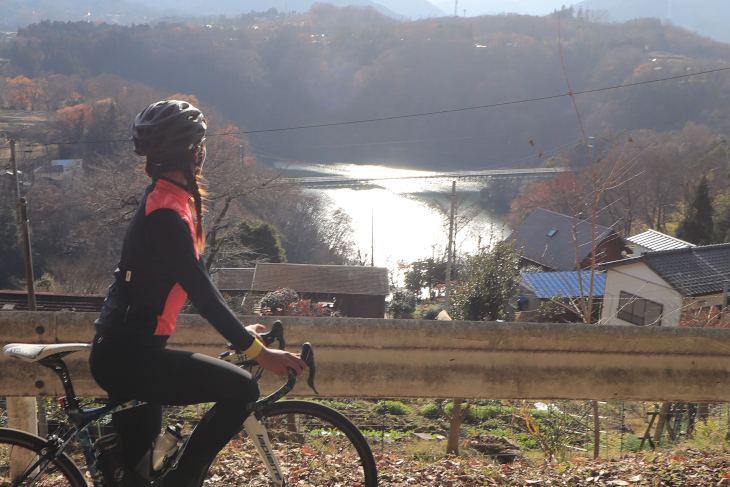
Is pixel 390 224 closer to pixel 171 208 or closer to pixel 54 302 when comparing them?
pixel 54 302

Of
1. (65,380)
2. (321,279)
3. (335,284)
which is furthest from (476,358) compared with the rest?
(321,279)

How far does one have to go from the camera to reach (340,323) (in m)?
2.61

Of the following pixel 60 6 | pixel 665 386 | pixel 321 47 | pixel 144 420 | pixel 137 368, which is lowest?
pixel 665 386

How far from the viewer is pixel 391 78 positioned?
72.7m

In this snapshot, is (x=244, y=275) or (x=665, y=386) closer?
(x=665, y=386)

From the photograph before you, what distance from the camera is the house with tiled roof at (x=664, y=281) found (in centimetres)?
1821

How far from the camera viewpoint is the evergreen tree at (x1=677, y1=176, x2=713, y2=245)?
31.5 metres

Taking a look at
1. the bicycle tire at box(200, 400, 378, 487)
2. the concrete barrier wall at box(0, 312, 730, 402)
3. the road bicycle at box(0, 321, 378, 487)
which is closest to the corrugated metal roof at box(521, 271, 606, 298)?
the concrete barrier wall at box(0, 312, 730, 402)

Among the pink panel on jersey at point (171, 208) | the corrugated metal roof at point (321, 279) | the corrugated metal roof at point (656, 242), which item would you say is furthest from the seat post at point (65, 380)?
the corrugated metal roof at point (656, 242)

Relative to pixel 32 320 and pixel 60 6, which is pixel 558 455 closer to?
pixel 32 320

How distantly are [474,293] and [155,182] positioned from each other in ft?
41.8

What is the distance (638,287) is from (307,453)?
19302mm

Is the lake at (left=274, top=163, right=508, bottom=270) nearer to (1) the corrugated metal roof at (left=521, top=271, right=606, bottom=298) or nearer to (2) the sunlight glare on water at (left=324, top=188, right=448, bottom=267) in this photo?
(2) the sunlight glare on water at (left=324, top=188, right=448, bottom=267)

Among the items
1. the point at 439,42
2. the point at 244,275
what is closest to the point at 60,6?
the point at 439,42
